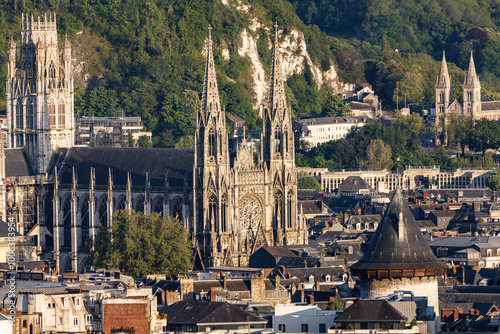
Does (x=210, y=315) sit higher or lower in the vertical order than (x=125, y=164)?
lower

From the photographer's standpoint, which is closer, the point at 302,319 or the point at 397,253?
the point at 397,253

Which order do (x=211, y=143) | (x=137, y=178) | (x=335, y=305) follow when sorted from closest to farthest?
(x=335, y=305)
(x=211, y=143)
(x=137, y=178)

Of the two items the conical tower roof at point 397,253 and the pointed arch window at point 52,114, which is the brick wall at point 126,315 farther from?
the pointed arch window at point 52,114

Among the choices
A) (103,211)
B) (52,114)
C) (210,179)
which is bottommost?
(103,211)

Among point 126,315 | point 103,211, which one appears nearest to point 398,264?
point 126,315

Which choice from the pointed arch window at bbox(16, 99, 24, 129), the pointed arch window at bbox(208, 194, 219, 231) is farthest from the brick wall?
the pointed arch window at bbox(16, 99, 24, 129)

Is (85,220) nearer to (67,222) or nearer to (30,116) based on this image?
(67,222)

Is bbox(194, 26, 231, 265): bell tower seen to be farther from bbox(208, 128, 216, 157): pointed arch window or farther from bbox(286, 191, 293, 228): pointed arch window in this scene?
bbox(286, 191, 293, 228): pointed arch window

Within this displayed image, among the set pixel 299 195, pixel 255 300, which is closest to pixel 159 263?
pixel 255 300
